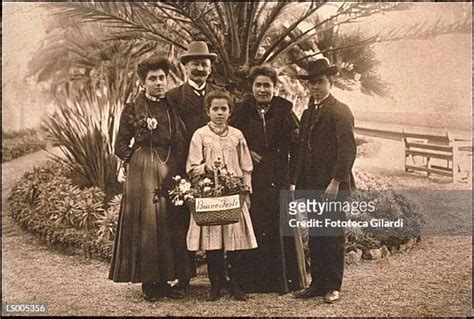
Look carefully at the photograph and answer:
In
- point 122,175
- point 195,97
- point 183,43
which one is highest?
point 183,43

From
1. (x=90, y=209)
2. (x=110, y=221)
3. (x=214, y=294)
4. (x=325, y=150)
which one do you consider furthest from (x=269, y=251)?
(x=90, y=209)

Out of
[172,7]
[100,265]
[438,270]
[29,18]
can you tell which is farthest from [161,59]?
[438,270]

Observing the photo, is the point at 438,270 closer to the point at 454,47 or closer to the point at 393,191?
the point at 393,191

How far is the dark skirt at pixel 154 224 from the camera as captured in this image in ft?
9.87

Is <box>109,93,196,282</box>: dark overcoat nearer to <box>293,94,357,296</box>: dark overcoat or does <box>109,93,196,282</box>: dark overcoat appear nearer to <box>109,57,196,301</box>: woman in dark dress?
<box>109,57,196,301</box>: woman in dark dress

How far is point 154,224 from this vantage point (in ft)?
9.89

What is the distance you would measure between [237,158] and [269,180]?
200 mm

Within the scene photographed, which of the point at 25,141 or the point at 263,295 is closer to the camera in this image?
the point at 263,295

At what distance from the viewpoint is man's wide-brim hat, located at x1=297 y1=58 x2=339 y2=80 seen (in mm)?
3090

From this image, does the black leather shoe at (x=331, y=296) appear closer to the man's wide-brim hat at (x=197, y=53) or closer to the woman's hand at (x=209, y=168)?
the woman's hand at (x=209, y=168)

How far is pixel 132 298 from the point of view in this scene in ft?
10.0

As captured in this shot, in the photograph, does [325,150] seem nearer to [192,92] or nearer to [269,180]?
[269,180]

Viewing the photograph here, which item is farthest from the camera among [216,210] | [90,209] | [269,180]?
[90,209]

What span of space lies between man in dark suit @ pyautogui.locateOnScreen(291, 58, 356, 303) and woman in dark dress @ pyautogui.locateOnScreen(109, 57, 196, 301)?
0.62 metres
